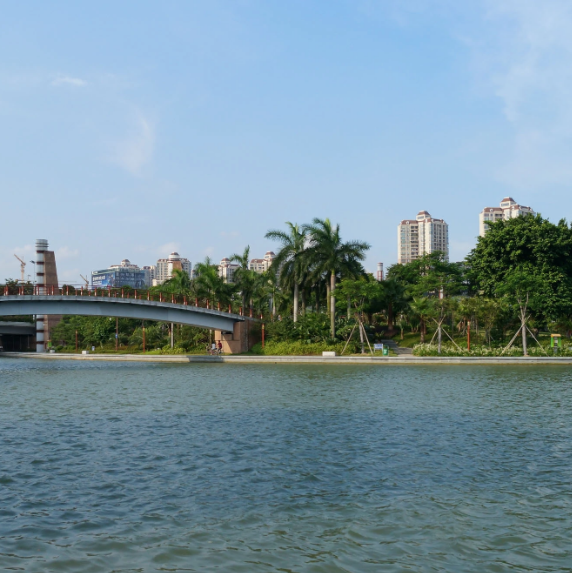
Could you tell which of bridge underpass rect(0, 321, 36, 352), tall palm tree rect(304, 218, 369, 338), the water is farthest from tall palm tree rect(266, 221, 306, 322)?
bridge underpass rect(0, 321, 36, 352)

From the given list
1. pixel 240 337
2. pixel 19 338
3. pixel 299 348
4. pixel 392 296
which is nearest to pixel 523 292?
pixel 299 348

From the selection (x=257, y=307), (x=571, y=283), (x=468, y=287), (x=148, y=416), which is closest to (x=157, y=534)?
(x=148, y=416)

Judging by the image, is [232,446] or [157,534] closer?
[157,534]

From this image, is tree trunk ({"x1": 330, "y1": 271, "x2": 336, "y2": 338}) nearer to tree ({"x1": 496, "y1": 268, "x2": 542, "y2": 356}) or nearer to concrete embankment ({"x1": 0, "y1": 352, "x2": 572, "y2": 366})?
concrete embankment ({"x1": 0, "y1": 352, "x2": 572, "y2": 366})

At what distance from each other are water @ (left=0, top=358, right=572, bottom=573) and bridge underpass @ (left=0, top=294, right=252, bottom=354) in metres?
25.9

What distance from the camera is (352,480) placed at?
13.4 meters

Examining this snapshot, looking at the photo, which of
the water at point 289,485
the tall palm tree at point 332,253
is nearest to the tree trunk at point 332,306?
the tall palm tree at point 332,253

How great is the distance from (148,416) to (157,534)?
12948 mm

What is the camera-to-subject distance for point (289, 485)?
13.0 metres

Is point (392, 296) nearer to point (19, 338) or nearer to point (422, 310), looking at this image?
point (422, 310)

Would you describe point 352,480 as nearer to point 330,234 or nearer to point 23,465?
point 23,465

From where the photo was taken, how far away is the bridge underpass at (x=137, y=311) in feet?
166

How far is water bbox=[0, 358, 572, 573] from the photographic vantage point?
9.41 m

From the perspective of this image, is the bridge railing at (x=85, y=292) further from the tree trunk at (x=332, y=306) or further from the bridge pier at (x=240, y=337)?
the tree trunk at (x=332, y=306)
